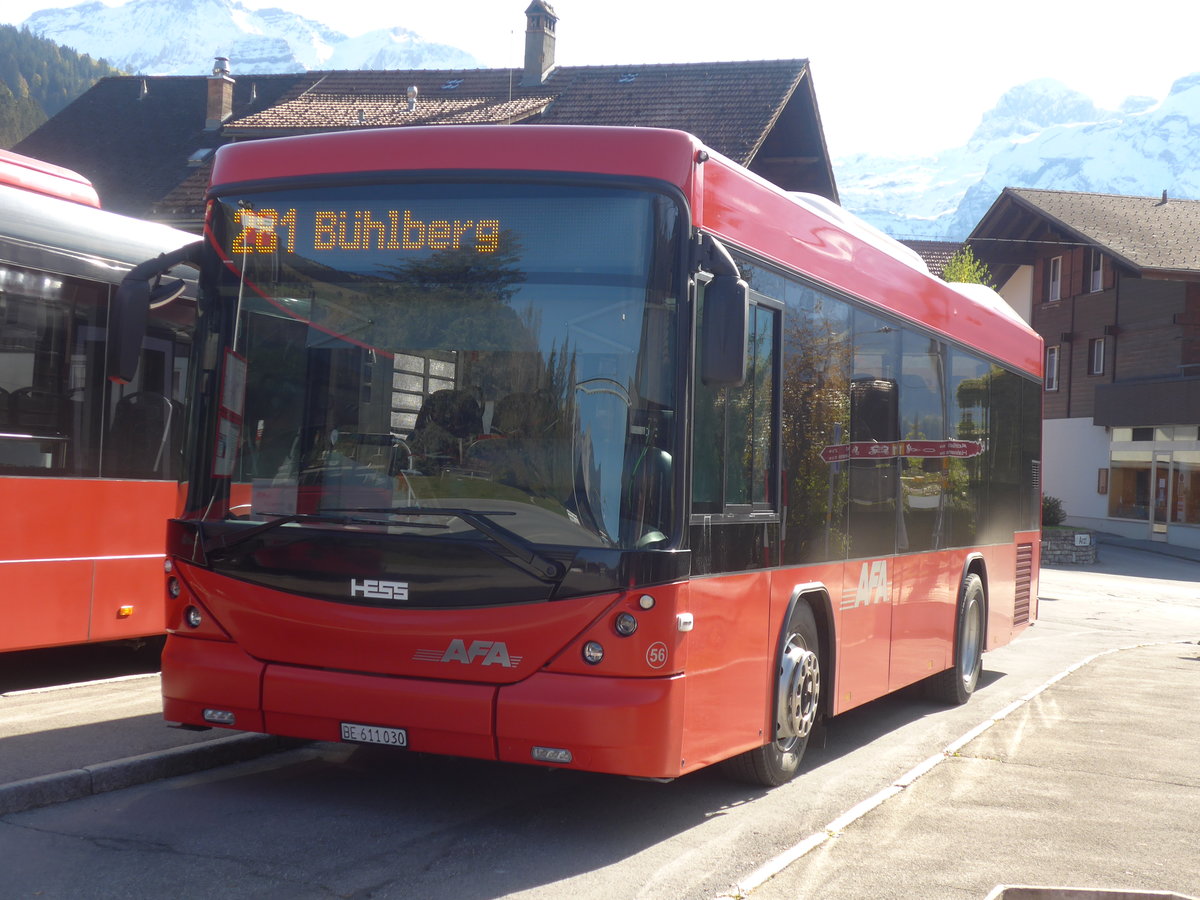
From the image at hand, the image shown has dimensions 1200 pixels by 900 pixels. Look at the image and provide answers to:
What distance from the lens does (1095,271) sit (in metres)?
45.8

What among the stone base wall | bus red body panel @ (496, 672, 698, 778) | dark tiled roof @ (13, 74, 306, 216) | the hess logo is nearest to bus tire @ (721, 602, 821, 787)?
bus red body panel @ (496, 672, 698, 778)

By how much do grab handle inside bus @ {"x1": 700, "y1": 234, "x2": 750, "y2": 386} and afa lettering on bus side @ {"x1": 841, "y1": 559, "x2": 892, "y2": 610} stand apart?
2671 mm

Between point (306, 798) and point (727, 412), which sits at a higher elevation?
point (727, 412)

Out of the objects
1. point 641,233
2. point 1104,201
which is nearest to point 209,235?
point 641,233

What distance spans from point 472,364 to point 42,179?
182 inches

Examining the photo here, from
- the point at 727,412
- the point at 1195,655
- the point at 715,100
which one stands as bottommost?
the point at 1195,655

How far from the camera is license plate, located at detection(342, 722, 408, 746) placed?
5871mm

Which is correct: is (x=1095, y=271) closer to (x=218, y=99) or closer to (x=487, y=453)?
(x=218, y=99)

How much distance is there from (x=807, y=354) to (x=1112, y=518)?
39.1 metres

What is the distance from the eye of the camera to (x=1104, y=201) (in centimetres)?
4803

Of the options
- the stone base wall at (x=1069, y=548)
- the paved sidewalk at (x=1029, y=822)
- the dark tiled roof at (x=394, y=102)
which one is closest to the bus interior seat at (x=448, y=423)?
the paved sidewalk at (x=1029, y=822)

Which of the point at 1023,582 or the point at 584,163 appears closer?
the point at 584,163

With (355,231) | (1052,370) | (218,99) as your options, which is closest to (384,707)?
(355,231)

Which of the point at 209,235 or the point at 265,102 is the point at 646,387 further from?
the point at 265,102
